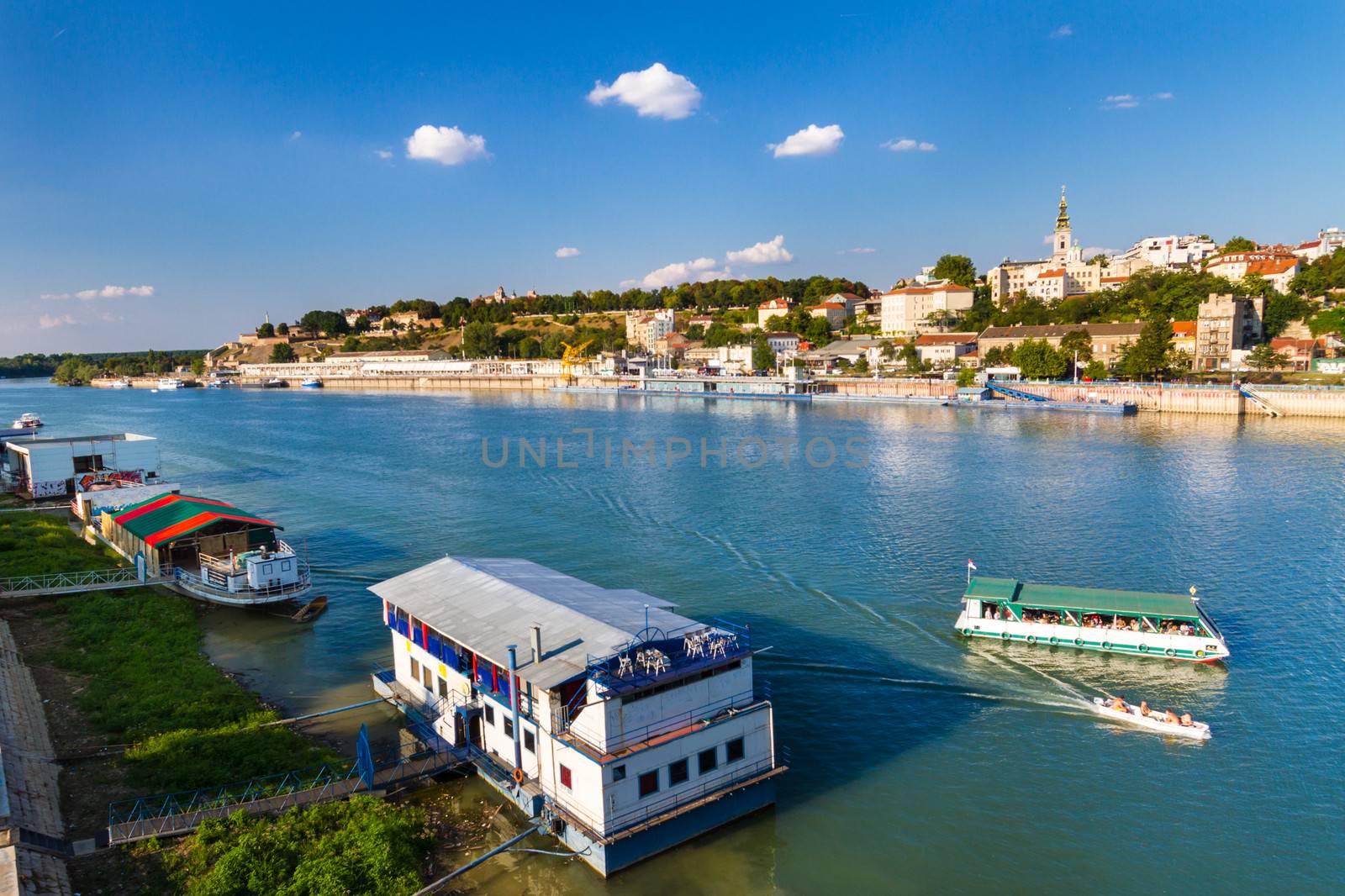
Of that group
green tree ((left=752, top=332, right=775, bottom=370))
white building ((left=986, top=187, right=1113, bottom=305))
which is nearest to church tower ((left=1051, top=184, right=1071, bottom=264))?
white building ((left=986, top=187, right=1113, bottom=305))

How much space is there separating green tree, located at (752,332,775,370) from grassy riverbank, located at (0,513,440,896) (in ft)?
337

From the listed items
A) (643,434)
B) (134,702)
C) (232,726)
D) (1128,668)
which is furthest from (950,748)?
(643,434)

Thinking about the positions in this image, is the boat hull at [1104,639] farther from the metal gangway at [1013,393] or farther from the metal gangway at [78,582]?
the metal gangway at [1013,393]

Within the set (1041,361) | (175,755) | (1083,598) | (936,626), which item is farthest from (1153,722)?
(1041,361)

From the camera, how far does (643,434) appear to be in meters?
64.9

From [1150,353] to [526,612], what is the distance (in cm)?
8267

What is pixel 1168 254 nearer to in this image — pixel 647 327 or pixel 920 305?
pixel 920 305

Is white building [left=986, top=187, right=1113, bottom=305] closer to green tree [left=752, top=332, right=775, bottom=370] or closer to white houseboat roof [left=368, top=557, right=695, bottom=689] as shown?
green tree [left=752, top=332, right=775, bottom=370]

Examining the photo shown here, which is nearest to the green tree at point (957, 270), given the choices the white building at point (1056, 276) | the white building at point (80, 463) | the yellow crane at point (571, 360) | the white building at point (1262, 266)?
the white building at point (1056, 276)

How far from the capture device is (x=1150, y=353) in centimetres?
7869

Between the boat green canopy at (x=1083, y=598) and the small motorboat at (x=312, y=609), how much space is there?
17478mm

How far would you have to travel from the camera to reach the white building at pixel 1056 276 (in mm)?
131375

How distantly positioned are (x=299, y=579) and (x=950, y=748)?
17753 mm

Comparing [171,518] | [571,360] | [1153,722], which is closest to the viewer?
[1153,722]
